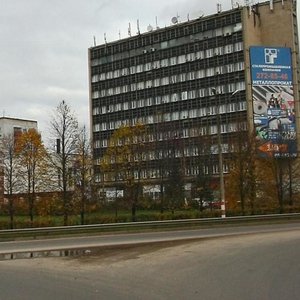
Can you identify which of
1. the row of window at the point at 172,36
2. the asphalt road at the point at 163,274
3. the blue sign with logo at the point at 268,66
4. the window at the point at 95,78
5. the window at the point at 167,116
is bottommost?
the asphalt road at the point at 163,274

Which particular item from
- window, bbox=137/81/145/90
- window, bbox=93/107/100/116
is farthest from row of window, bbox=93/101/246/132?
window, bbox=137/81/145/90

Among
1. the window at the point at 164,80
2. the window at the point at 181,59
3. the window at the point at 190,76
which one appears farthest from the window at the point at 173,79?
the window at the point at 181,59

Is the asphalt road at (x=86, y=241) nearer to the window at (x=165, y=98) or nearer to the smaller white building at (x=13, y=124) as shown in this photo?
the window at (x=165, y=98)

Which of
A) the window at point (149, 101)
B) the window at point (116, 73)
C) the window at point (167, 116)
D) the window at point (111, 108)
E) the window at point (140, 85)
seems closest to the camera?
the window at point (167, 116)

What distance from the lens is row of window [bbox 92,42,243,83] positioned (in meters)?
114

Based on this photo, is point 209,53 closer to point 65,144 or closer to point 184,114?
point 184,114

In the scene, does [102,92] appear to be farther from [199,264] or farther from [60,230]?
[199,264]

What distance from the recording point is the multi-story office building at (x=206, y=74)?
10756 cm

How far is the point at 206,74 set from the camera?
115375 mm

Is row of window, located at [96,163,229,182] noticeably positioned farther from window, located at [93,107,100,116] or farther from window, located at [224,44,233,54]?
window, located at [93,107,100,116]

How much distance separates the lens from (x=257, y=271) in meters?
13.5

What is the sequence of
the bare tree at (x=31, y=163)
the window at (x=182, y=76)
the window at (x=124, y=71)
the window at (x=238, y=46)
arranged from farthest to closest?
the window at (x=124, y=71), the window at (x=182, y=76), the window at (x=238, y=46), the bare tree at (x=31, y=163)

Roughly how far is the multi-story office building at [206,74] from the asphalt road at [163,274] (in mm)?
81484

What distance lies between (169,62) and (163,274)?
109826 millimetres
